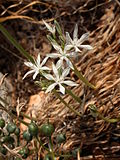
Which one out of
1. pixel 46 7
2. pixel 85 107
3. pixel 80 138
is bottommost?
pixel 80 138

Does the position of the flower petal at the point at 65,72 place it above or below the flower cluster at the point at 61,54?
below

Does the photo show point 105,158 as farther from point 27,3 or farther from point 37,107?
point 27,3

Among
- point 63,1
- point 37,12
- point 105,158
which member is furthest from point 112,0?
point 105,158

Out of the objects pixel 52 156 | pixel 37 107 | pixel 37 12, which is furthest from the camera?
pixel 37 12

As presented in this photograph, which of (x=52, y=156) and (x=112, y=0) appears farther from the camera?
(x=112, y=0)

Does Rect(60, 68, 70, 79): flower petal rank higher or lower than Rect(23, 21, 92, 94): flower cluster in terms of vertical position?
lower

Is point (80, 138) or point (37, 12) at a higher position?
point (37, 12)

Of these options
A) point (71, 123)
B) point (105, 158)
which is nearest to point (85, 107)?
point (71, 123)

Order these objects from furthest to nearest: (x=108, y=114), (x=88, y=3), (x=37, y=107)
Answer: (x=88, y=3), (x=37, y=107), (x=108, y=114)

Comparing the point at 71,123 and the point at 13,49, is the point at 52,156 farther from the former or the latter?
the point at 13,49
